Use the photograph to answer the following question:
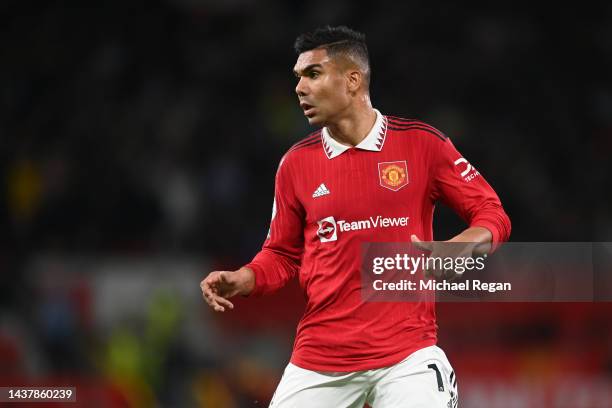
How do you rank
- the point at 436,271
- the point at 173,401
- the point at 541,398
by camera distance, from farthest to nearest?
1. the point at 173,401
2. the point at 541,398
3. the point at 436,271

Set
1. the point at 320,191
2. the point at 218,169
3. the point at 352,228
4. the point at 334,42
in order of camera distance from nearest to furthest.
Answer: the point at 352,228 < the point at 320,191 < the point at 334,42 < the point at 218,169

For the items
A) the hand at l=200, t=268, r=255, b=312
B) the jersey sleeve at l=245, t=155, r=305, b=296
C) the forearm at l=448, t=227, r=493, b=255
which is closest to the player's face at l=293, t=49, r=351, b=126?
the jersey sleeve at l=245, t=155, r=305, b=296

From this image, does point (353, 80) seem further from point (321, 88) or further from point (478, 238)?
point (478, 238)

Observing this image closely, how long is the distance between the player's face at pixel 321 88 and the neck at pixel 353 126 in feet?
0.10

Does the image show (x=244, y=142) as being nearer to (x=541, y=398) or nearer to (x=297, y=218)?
(x=541, y=398)

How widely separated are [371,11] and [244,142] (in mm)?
1953

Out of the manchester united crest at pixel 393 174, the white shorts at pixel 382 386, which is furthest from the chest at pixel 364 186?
the white shorts at pixel 382 386

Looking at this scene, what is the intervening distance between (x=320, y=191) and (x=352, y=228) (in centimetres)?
23

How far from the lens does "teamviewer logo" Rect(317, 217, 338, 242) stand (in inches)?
143

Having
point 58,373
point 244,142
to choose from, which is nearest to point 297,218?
point 58,373

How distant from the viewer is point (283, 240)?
3.89 meters

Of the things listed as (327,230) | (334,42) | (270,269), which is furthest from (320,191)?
(334,42)

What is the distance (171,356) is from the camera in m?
6.42

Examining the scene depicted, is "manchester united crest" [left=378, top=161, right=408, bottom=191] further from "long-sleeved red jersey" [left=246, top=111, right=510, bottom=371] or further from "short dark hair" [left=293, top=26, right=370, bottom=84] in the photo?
"short dark hair" [left=293, top=26, right=370, bottom=84]
